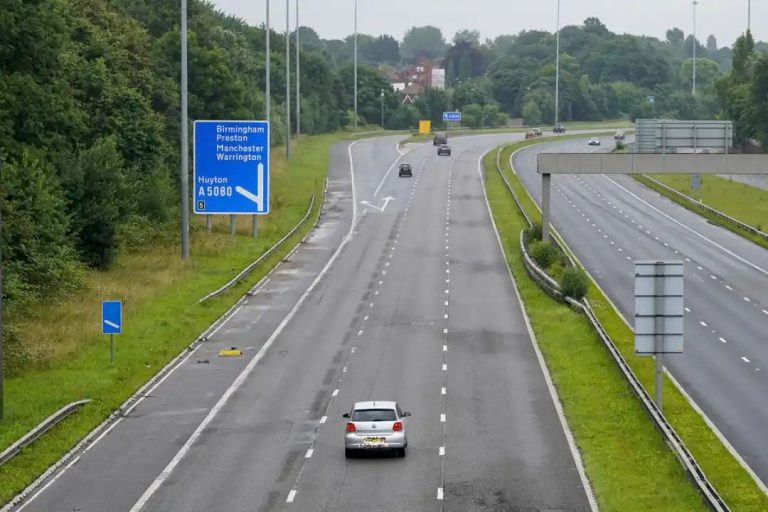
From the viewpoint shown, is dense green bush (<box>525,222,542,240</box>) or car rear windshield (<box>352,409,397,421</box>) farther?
dense green bush (<box>525,222,542,240</box>)

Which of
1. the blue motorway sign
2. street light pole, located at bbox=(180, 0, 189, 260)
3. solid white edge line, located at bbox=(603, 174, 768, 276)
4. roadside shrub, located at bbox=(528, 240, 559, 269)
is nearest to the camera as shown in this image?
the blue motorway sign

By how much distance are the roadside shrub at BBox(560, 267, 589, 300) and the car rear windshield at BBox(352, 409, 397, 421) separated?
29.3 metres

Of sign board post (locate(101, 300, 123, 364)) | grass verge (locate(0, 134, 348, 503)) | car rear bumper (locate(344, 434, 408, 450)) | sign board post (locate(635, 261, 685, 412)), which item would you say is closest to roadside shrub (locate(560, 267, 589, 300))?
grass verge (locate(0, 134, 348, 503))

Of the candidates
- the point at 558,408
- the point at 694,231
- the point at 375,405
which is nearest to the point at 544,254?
the point at 694,231

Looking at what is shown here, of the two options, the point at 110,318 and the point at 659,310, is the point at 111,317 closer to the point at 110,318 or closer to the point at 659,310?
the point at 110,318

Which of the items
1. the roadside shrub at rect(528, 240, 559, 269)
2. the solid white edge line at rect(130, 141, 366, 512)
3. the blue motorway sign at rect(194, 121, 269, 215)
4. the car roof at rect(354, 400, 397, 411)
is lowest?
the solid white edge line at rect(130, 141, 366, 512)

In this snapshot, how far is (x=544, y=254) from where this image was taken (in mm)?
76938

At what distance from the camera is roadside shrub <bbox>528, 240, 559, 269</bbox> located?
7650 cm

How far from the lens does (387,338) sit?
58.1m

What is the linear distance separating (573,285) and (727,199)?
2402 inches

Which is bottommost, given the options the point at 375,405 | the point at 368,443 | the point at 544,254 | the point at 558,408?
the point at 558,408

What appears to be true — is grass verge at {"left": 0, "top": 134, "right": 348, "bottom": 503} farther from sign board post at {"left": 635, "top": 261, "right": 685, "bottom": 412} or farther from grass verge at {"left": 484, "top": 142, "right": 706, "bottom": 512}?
sign board post at {"left": 635, "top": 261, "right": 685, "bottom": 412}

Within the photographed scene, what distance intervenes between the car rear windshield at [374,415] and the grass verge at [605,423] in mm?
5301

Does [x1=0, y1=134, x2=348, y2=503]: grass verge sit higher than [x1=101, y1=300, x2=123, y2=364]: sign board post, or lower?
lower
